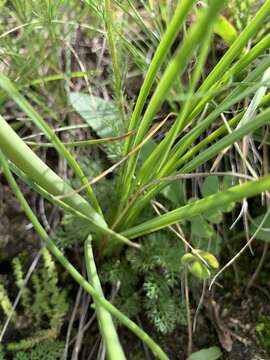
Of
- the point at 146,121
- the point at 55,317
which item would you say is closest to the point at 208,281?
the point at 55,317

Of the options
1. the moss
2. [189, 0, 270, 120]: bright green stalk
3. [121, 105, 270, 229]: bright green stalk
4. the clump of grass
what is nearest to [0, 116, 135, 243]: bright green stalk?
the clump of grass

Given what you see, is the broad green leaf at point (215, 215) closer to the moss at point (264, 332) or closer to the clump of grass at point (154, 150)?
the clump of grass at point (154, 150)

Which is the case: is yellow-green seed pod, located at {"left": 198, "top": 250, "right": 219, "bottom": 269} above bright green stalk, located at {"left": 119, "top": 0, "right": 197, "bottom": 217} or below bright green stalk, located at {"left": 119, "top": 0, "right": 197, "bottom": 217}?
below


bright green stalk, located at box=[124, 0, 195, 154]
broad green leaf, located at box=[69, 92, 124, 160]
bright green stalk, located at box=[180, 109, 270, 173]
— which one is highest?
bright green stalk, located at box=[124, 0, 195, 154]

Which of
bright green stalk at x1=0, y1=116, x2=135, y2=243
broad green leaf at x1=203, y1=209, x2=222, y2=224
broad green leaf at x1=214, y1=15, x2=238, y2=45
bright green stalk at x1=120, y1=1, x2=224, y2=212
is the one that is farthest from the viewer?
broad green leaf at x1=214, y1=15, x2=238, y2=45

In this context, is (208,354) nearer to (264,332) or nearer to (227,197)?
(264,332)

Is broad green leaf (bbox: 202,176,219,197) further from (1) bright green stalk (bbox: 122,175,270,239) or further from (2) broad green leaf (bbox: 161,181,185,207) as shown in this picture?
(1) bright green stalk (bbox: 122,175,270,239)

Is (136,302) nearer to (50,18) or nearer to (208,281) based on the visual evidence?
(208,281)

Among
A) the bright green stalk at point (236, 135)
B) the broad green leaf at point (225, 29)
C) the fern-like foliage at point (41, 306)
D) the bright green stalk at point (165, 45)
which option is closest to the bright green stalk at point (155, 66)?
the bright green stalk at point (165, 45)

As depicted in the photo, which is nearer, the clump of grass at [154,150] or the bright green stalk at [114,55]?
the clump of grass at [154,150]
